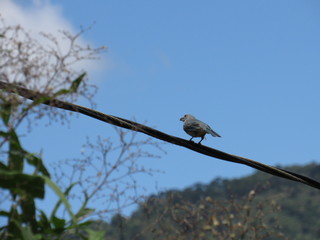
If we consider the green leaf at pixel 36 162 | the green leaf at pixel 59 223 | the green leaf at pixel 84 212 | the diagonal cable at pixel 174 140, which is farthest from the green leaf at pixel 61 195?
the diagonal cable at pixel 174 140

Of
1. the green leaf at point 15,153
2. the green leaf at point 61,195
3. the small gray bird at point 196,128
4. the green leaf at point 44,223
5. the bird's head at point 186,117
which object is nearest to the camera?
the green leaf at point 61,195

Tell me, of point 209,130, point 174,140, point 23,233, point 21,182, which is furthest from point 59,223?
point 209,130

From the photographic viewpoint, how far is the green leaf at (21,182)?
4316mm

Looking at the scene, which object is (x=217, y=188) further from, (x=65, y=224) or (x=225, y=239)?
(x=65, y=224)

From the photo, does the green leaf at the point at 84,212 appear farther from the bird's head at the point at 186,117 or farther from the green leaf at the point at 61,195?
the bird's head at the point at 186,117

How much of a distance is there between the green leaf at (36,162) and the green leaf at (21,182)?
0.16 metres

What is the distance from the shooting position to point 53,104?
4680 millimetres

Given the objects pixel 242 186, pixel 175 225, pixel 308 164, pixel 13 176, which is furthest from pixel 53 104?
pixel 308 164

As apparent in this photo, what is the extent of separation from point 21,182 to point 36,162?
0.39 m

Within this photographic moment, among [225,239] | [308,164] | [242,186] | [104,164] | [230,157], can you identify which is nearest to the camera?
[104,164]

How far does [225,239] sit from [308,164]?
13955 cm

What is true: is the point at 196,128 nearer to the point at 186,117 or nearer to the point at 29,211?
the point at 186,117

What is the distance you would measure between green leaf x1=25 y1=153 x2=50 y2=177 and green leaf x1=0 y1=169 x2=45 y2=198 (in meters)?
0.16

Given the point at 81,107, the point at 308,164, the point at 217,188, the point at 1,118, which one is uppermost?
the point at 308,164
